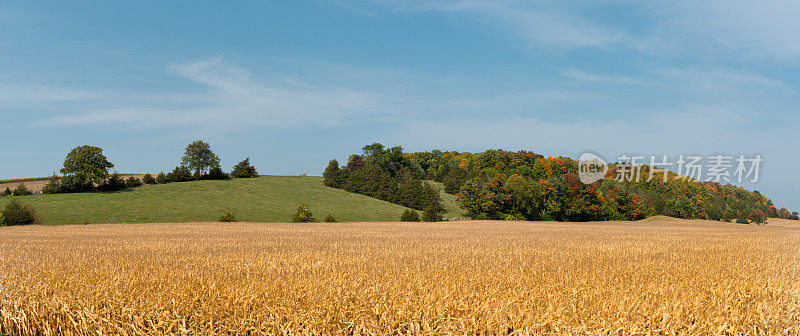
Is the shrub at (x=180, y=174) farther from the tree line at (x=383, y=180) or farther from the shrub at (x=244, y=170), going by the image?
the tree line at (x=383, y=180)

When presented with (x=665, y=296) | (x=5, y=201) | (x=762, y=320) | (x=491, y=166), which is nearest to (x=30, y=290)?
(x=665, y=296)

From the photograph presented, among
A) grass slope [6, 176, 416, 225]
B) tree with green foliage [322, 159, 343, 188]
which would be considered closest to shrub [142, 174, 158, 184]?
grass slope [6, 176, 416, 225]

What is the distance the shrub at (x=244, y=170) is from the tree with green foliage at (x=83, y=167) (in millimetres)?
27247

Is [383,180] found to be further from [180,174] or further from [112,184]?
[112,184]

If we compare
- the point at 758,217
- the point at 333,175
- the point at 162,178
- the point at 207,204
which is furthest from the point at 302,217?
the point at 758,217

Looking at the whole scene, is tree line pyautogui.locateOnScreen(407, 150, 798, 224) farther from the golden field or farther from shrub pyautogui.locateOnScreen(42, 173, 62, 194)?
the golden field

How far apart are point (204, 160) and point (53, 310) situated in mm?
85082

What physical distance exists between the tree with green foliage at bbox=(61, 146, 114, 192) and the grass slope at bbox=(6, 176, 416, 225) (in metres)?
3.01

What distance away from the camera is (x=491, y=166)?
113312 millimetres

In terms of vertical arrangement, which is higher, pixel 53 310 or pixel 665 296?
pixel 665 296

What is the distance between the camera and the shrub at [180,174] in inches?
3159

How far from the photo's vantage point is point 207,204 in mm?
63625

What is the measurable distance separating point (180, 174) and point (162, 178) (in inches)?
132

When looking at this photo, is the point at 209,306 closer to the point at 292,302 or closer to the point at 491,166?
the point at 292,302
